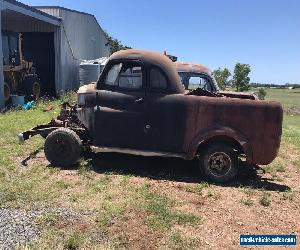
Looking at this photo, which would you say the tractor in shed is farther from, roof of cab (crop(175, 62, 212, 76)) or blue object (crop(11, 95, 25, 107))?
roof of cab (crop(175, 62, 212, 76))

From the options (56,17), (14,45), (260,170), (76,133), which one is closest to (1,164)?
(76,133)

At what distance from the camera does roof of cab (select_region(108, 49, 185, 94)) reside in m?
7.59

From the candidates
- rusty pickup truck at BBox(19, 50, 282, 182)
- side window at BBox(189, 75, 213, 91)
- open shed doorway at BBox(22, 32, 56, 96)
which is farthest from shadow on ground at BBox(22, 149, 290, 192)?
open shed doorway at BBox(22, 32, 56, 96)

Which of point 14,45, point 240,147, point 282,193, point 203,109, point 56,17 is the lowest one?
point 282,193

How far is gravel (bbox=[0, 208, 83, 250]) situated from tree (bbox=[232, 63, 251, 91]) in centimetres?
6849

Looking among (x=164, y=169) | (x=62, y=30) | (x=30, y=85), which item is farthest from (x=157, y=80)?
(x=62, y=30)

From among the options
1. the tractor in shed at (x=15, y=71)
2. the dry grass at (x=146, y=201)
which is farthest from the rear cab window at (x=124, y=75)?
the tractor in shed at (x=15, y=71)

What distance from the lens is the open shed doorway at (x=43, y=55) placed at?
1057 inches

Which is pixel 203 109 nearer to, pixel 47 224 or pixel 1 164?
pixel 47 224

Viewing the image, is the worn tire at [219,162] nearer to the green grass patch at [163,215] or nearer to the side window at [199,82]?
the green grass patch at [163,215]

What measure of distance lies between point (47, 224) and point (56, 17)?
66.6ft

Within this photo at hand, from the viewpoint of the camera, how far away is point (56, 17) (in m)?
23.7

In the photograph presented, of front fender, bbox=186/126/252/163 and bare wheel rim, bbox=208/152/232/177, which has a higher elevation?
front fender, bbox=186/126/252/163

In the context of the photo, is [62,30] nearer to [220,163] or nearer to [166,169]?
[166,169]
